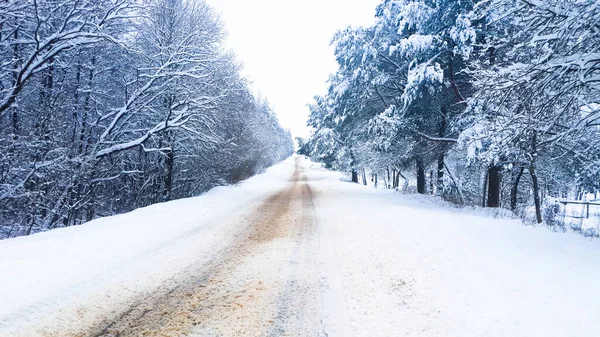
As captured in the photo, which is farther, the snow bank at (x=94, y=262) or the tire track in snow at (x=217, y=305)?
the snow bank at (x=94, y=262)

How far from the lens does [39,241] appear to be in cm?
599

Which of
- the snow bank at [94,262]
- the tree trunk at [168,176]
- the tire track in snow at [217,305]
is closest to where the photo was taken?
the tire track in snow at [217,305]

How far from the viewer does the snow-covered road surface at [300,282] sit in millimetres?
3391

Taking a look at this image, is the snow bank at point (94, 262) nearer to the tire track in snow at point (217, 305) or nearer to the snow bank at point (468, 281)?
the tire track in snow at point (217, 305)

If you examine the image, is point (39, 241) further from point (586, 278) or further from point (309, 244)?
point (586, 278)

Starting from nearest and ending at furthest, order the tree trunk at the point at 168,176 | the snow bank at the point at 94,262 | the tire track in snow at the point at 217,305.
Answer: the tire track in snow at the point at 217,305 → the snow bank at the point at 94,262 → the tree trunk at the point at 168,176

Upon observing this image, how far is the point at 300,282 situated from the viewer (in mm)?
4719

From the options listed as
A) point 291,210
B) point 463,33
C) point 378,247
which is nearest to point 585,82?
point 378,247

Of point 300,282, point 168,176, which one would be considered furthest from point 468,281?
point 168,176

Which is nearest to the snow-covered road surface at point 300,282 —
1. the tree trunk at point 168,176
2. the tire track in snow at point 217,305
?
the tire track in snow at point 217,305

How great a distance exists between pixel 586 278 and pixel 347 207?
818 centimetres

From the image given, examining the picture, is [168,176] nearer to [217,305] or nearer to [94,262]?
[94,262]

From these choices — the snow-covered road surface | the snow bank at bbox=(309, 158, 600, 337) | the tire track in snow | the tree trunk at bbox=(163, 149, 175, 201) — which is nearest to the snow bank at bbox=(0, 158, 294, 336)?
the snow-covered road surface

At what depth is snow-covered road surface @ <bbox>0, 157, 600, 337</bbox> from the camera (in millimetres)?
3391
